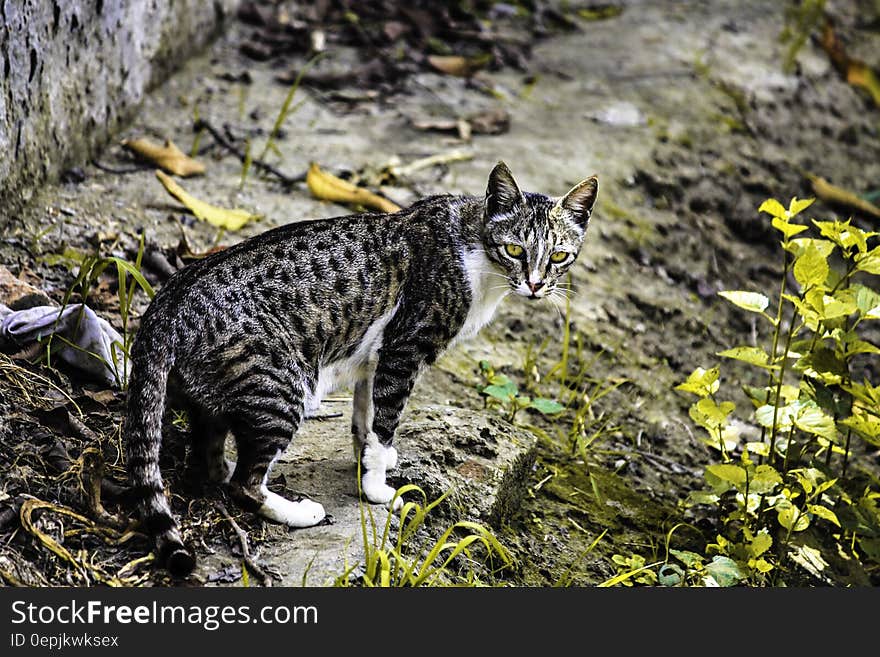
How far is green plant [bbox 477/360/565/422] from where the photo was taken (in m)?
4.63

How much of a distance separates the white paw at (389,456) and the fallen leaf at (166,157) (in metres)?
2.57

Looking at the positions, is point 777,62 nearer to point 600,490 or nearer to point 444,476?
point 600,490

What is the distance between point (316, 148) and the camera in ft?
21.3

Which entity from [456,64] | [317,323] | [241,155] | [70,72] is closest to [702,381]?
[317,323]

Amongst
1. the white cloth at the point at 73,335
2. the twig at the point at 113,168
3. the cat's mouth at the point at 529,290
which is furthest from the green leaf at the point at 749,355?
the twig at the point at 113,168

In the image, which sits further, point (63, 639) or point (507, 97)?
point (507, 97)

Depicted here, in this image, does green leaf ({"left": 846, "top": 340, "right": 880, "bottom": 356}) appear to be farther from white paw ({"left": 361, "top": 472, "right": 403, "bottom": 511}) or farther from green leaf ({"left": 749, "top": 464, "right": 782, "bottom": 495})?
white paw ({"left": 361, "top": 472, "right": 403, "bottom": 511})

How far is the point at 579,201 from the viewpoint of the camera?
424cm

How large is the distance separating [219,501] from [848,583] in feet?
7.98

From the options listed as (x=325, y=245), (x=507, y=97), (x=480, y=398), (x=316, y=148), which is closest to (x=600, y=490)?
(x=480, y=398)

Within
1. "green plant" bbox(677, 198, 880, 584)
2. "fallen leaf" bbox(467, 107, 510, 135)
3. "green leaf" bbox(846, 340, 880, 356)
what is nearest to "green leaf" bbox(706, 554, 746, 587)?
"green plant" bbox(677, 198, 880, 584)

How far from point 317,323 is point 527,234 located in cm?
91

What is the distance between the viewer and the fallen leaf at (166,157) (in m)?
5.79

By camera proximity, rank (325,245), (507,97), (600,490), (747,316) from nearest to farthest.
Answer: (325,245)
(600,490)
(747,316)
(507,97)
